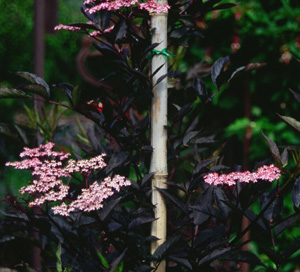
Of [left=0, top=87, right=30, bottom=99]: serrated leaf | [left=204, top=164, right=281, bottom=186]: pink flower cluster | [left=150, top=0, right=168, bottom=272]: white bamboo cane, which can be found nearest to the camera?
[left=204, top=164, right=281, bottom=186]: pink flower cluster

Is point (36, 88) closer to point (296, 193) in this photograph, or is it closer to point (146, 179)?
point (146, 179)

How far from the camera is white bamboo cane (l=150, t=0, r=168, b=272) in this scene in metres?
1.06

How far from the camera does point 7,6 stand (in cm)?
241

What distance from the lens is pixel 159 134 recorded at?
3.54 ft

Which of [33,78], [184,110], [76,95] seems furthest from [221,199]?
[33,78]

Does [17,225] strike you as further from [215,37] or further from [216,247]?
[215,37]

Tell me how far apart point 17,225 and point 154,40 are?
631 millimetres

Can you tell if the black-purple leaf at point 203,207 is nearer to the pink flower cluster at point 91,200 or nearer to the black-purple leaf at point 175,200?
the black-purple leaf at point 175,200

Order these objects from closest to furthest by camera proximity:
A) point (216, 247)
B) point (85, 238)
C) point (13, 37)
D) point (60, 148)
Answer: point (216, 247)
point (85, 238)
point (60, 148)
point (13, 37)

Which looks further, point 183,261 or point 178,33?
point 178,33

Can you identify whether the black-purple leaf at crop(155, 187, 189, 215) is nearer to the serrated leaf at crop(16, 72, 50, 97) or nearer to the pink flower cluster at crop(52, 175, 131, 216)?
the pink flower cluster at crop(52, 175, 131, 216)

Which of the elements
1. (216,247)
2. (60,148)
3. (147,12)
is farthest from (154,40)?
(60,148)

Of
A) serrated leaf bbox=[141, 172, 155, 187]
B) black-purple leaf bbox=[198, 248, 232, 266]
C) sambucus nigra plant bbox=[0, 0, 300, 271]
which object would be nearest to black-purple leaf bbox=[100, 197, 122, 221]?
sambucus nigra plant bbox=[0, 0, 300, 271]

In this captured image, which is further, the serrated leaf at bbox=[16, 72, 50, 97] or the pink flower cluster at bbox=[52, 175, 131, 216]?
the serrated leaf at bbox=[16, 72, 50, 97]
